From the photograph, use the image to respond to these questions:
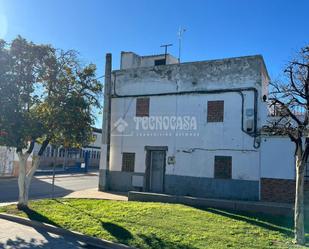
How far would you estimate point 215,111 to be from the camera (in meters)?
17.3

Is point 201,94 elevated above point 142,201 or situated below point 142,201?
above

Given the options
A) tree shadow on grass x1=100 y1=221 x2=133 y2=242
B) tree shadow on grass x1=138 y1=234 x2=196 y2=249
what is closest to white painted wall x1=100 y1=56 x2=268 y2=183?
tree shadow on grass x1=100 y1=221 x2=133 y2=242

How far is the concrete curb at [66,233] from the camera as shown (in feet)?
28.1

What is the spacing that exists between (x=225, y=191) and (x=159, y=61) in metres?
9.92

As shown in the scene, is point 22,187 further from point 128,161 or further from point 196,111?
point 196,111

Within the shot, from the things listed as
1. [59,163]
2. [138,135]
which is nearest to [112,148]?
[138,135]

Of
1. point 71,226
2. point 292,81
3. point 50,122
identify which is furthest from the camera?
point 50,122

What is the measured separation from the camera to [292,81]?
9.14 metres

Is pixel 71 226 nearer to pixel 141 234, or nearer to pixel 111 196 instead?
pixel 141 234

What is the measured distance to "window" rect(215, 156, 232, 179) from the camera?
660 inches

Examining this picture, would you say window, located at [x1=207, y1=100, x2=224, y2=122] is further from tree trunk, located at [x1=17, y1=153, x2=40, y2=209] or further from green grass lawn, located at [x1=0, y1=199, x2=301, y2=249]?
tree trunk, located at [x1=17, y1=153, x2=40, y2=209]

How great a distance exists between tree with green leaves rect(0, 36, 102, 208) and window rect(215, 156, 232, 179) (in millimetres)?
6617

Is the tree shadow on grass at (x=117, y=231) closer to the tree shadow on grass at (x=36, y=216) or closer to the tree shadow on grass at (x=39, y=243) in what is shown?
the tree shadow on grass at (x=39, y=243)

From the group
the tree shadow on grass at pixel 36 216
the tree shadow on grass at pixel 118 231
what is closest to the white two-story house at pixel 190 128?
the tree shadow on grass at pixel 36 216
